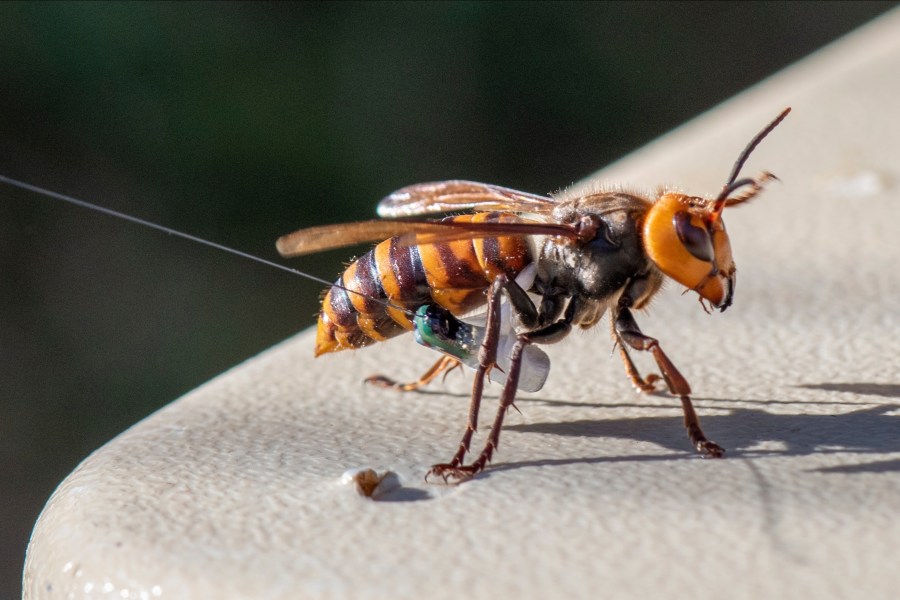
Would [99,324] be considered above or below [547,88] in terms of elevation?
below

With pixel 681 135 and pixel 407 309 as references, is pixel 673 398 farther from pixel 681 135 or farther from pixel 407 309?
pixel 681 135

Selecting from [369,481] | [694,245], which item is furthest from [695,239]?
[369,481]

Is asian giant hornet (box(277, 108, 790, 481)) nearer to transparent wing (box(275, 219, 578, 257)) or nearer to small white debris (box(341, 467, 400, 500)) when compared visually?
transparent wing (box(275, 219, 578, 257))

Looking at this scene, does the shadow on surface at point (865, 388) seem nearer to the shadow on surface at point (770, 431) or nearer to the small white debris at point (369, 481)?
the shadow on surface at point (770, 431)

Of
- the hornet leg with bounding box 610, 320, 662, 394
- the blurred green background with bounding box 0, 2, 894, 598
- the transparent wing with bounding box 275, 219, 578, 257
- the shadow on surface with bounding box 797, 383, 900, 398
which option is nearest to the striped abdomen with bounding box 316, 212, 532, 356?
the transparent wing with bounding box 275, 219, 578, 257

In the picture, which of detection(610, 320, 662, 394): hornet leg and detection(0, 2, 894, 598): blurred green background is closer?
detection(610, 320, 662, 394): hornet leg

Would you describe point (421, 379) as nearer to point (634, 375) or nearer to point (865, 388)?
point (634, 375)

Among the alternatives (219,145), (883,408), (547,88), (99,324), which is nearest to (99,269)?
(99,324)
